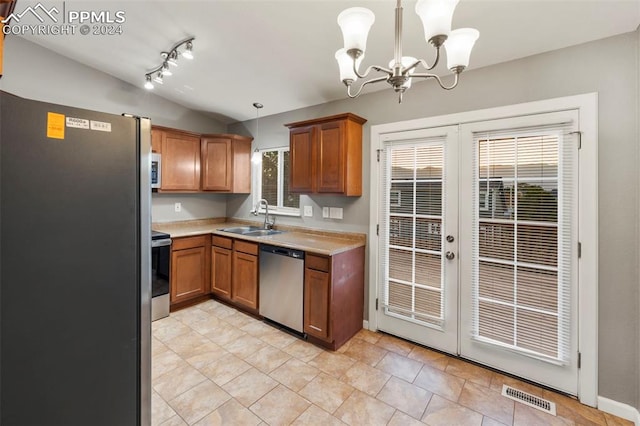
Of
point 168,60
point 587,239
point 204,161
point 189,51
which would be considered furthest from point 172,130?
point 587,239

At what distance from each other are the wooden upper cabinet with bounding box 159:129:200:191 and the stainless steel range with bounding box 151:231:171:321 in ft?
2.58

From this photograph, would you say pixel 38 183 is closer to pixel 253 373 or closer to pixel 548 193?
pixel 253 373

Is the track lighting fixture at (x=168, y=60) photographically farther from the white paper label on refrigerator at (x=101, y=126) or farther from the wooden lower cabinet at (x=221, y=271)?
the wooden lower cabinet at (x=221, y=271)

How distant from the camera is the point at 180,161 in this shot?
12.2ft

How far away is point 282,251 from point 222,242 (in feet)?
3.47

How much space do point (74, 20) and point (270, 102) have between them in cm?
187

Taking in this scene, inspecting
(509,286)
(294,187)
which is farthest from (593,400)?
(294,187)

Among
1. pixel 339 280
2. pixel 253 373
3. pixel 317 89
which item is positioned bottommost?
pixel 253 373

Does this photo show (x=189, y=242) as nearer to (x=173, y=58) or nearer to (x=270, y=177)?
(x=270, y=177)

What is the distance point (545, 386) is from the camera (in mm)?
2074

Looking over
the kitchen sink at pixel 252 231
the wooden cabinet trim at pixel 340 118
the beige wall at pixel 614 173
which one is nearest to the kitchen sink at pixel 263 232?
the kitchen sink at pixel 252 231

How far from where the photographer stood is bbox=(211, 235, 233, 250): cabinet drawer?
3409 millimetres

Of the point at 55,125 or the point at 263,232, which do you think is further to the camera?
the point at 263,232

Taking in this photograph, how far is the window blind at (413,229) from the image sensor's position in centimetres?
254
